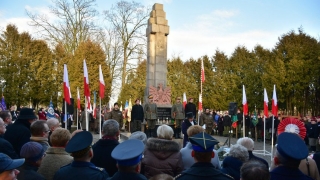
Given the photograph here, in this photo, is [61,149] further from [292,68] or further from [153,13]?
[292,68]

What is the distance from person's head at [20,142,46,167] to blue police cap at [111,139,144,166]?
1329mm

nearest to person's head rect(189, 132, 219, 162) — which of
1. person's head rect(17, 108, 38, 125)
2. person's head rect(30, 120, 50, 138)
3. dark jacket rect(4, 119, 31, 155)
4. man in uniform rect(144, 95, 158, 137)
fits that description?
person's head rect(30, 120, 50, 138)

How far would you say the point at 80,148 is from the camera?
10.8ft

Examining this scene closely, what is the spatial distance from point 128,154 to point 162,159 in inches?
62.1

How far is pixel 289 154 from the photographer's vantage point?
2963 millimetres

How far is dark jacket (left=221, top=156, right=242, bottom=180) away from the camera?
4.02 m

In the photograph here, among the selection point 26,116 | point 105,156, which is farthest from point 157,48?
point 105,156

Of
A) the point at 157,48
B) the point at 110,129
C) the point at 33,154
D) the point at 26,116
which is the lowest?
the point at 33,154

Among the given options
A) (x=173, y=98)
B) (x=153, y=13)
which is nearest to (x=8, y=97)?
(x=173, y=98)

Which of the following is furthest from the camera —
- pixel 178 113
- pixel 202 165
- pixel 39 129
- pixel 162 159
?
pixel 178 113

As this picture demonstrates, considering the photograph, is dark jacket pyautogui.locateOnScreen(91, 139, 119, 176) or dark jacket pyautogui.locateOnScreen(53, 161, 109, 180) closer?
dark jacket pyautogui.locateOnScreen(53, 161, 109, 180)

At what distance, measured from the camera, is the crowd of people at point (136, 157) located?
2822 millimetres

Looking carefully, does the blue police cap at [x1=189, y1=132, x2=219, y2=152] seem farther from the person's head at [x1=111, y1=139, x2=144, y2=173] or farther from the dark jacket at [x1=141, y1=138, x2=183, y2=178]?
the dark jacket at [x1=141, y1=138, x2=183, y2=178]

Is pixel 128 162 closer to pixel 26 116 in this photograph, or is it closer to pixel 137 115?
pixel 26 116
